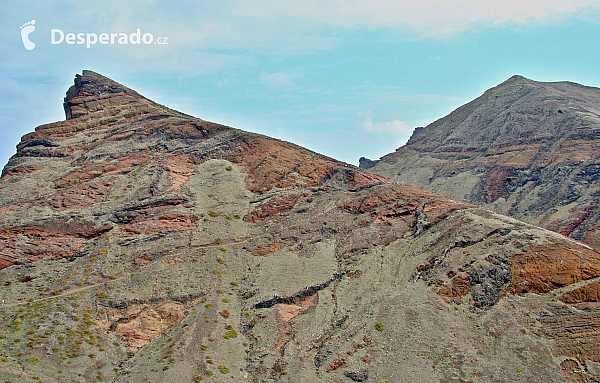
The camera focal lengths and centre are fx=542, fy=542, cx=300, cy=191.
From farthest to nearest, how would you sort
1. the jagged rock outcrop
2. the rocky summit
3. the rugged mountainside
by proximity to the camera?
1. the jagged rock outcrop
2. the rugged mountainside
3. the rocky summit

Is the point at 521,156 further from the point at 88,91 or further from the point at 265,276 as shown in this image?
the point at 88,91

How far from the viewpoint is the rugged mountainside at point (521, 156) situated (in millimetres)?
82188

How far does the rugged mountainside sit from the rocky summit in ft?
114

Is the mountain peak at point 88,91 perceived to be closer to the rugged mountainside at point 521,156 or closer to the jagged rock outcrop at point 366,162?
the rugged mountainside at point 521,156

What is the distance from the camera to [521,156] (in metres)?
103

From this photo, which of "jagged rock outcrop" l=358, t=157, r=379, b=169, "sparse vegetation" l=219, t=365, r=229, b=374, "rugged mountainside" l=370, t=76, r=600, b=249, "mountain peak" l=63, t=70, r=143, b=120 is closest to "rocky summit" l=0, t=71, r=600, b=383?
"sparse vegetation" l=219, t=365, r=229, b=374

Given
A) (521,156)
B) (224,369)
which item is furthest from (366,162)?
(224,369)

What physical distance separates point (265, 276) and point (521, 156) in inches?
2948

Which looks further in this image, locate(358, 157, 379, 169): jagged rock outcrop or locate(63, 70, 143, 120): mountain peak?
locate(358, 157, 379, 169): jagged rock outcrop

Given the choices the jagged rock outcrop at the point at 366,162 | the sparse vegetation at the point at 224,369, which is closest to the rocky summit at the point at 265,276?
the sparse vegetation at the point at 224,369

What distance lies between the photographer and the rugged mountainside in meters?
82.2

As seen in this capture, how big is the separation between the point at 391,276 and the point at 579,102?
94.0m

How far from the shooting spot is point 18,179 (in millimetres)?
55344

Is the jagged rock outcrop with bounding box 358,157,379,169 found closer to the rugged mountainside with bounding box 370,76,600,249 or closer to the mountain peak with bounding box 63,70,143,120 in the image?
the rugged mountainside with bounding box 370,76,600,249
